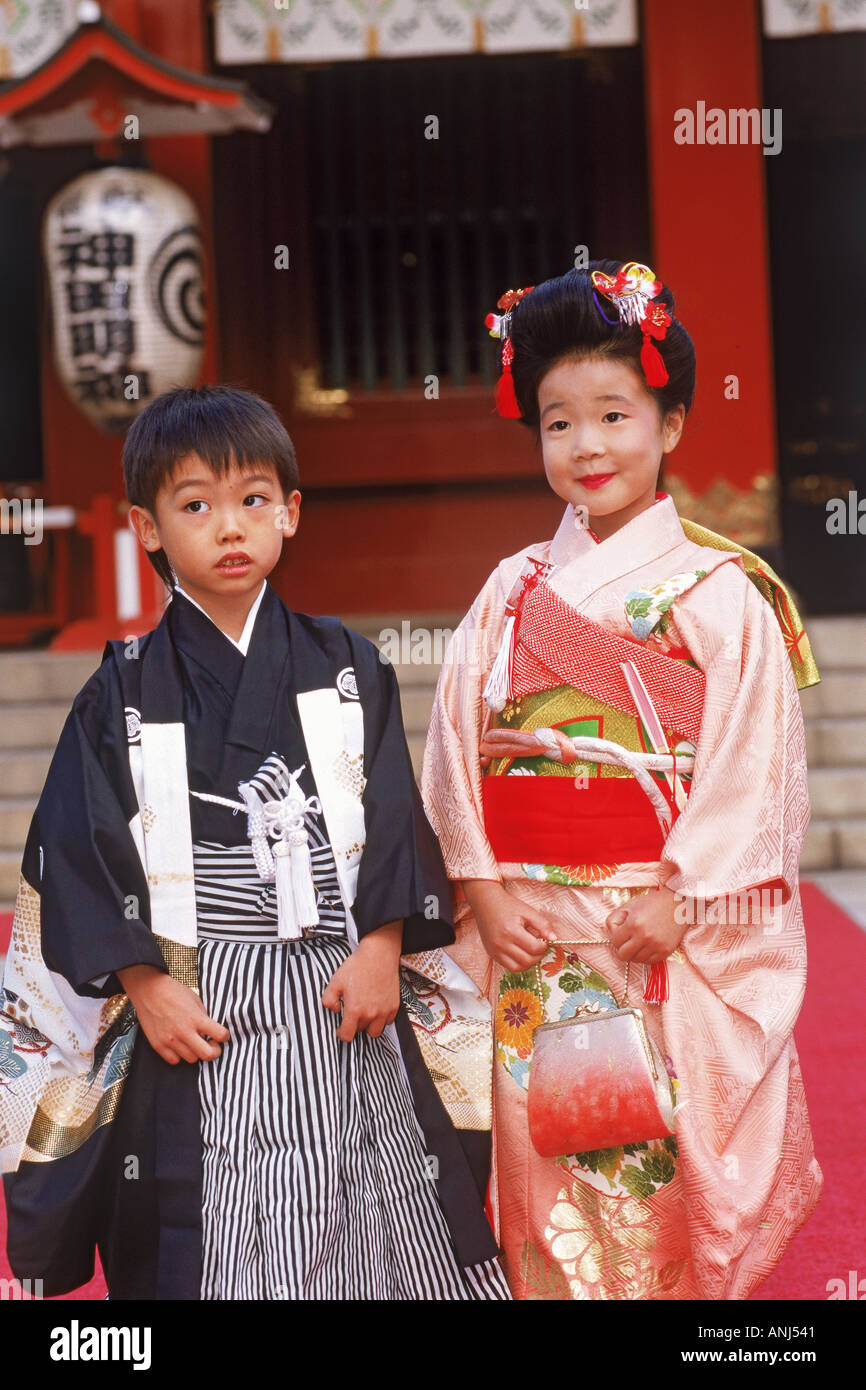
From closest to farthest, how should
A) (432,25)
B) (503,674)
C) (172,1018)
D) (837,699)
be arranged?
(172,1018) → (503,674) → (837,699) → (432,25)

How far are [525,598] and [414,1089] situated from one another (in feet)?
2.64

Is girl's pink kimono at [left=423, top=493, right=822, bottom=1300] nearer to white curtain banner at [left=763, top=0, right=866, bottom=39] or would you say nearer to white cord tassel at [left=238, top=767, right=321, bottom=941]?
white cord tassel at [left=238, top=767, right=321, bottom=941]

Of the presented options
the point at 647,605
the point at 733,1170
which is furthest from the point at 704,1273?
the point at 647,605

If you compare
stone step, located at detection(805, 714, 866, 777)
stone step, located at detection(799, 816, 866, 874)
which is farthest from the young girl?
stone step, located at detection(805, 714, 866, 777)

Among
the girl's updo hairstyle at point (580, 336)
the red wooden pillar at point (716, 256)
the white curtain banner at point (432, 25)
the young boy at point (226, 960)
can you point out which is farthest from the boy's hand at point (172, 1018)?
the white curtain banner at point (432, 25)

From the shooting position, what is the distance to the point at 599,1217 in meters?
2.36

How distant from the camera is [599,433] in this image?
2.36m

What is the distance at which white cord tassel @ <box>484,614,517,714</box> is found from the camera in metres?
2.41

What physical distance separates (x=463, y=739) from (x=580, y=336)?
0.69m

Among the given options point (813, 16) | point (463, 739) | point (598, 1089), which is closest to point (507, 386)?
point (463, 739)

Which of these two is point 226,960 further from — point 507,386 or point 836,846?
point 836,846

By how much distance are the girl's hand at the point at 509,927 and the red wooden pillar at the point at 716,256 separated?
5.26 metres

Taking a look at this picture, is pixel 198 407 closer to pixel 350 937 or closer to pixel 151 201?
pixel 350 937

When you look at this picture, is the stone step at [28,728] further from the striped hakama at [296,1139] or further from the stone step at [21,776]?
the striped hakama at [296,1139]
